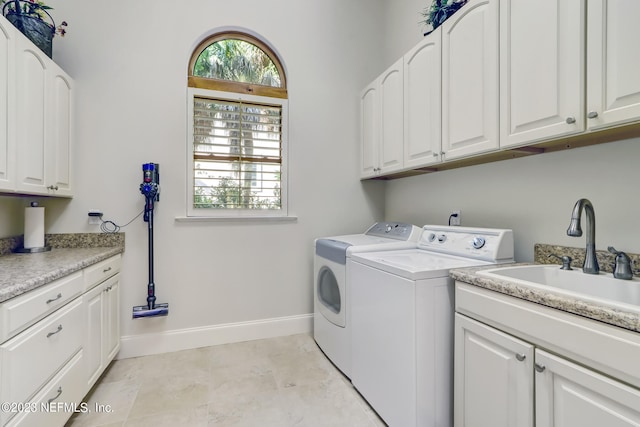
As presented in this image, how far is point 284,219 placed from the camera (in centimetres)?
270

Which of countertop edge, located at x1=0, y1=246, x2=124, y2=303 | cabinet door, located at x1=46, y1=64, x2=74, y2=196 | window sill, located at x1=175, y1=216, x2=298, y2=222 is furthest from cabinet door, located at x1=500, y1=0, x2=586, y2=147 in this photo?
cabinet door, located at x1=46, y1=64, x2=74, y2=196

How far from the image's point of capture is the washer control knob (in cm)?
165

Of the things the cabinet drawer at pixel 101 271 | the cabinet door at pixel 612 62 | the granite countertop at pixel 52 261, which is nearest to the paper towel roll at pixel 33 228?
the granite countertop at pixel 52 261

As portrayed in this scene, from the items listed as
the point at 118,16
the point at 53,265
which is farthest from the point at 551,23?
the point at 118,16

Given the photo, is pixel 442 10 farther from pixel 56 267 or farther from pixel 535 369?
pixel 56 267

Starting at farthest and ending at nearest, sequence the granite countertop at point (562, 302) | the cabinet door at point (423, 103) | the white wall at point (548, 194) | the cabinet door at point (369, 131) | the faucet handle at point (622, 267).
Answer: the cabinet door at point (369, 131), the cabinet door at point (423, 103), the white wall at point (548, 194), the faucet handle at point (622, 267), the granite countertop at point (562, 302)

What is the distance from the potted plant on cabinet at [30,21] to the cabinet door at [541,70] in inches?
102

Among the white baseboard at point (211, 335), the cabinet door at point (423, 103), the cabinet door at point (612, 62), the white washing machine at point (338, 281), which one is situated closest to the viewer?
the cabinet door at point (612, 62)

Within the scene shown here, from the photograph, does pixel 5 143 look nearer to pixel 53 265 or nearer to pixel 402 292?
pixel 53 265

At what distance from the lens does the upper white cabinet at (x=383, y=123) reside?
7.41ft

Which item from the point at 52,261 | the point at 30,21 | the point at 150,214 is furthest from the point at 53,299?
the point at 30,21

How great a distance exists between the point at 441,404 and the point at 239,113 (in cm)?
254

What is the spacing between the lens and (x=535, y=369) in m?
1.01

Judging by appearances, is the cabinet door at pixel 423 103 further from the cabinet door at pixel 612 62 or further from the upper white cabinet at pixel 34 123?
the upper white cabinet at pixel 34 123
